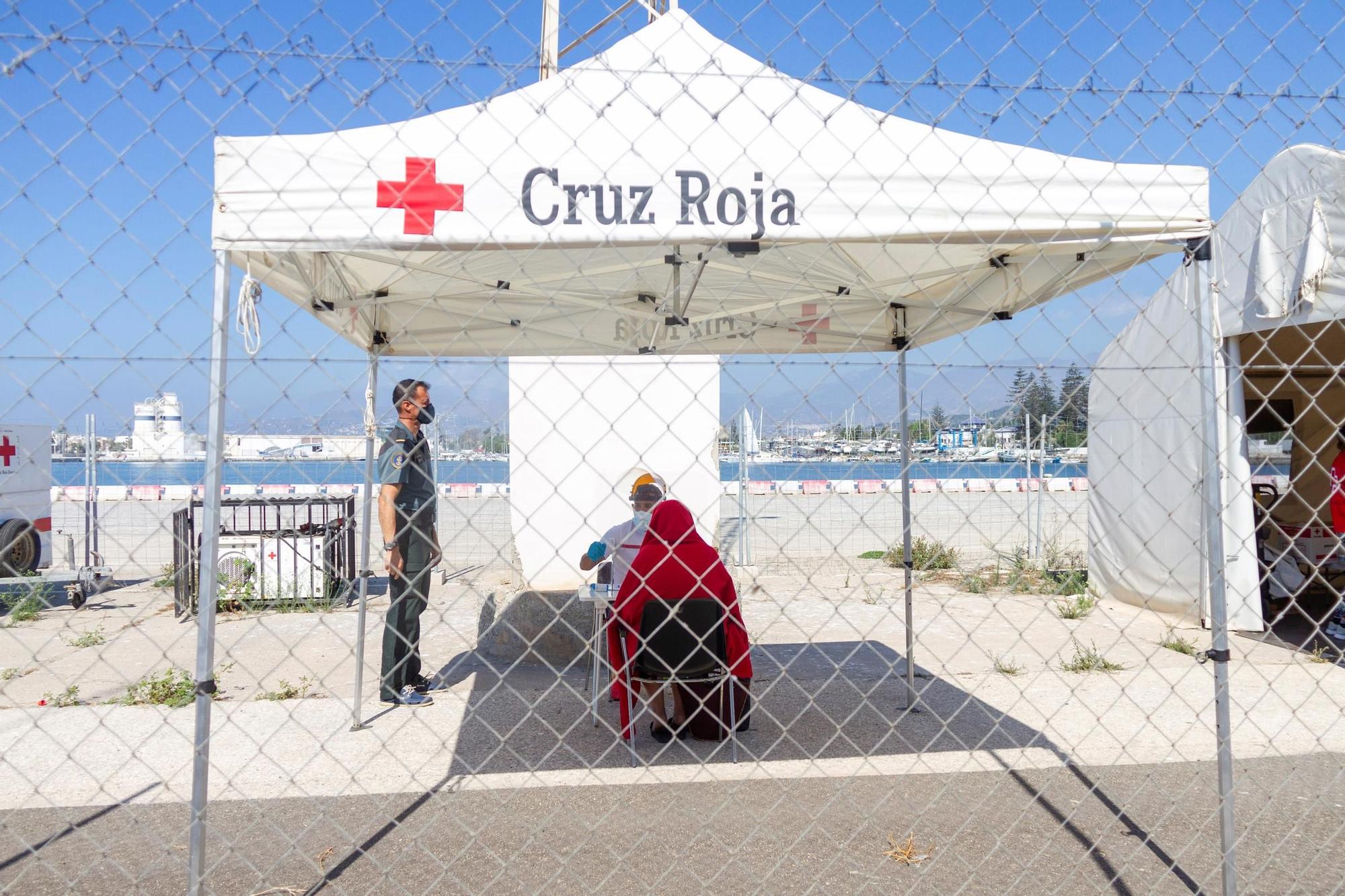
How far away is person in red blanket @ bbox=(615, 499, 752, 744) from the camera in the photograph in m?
4.19

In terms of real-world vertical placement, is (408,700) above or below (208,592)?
below

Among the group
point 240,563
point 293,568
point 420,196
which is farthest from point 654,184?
point 240,563

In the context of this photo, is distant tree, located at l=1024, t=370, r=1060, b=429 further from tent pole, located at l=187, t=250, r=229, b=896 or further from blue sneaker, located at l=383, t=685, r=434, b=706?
blue sneaker, located at l=383, t=685, r=434, b=706

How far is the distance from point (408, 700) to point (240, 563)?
435cm

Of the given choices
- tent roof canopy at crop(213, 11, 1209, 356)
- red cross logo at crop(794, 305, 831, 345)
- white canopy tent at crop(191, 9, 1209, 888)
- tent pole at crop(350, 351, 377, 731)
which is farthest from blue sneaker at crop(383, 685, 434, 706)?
red cross logo at crop(794, 305, 831, 345)

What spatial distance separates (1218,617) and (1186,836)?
1.18 m

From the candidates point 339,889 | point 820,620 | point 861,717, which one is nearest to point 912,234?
point 339,889

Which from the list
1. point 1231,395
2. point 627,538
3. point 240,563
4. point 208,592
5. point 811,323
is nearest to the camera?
point 208,592

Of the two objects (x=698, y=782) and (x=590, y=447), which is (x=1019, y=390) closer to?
(x=698, y=782)

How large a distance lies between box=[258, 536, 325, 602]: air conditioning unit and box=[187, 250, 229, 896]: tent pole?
6.79 m

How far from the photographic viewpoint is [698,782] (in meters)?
4.08

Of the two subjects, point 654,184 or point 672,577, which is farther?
point 672,577

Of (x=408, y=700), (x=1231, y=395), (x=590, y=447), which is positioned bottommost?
(x=408, y=700)

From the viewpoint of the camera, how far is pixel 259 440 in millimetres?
3248
